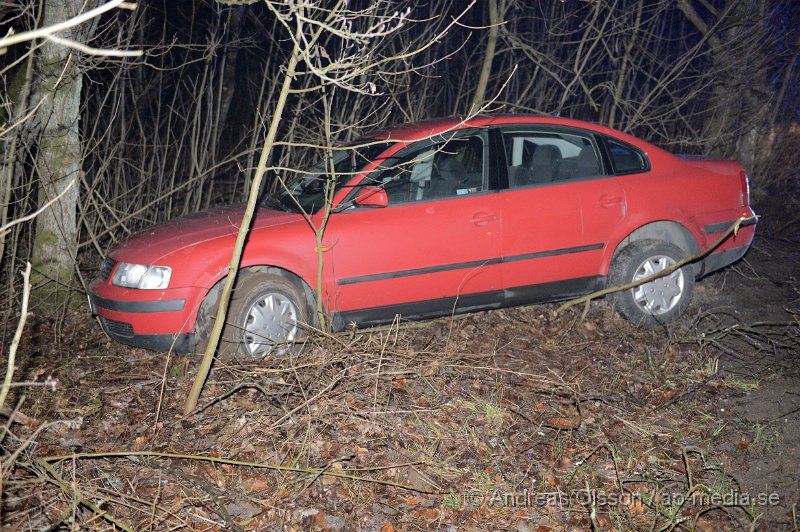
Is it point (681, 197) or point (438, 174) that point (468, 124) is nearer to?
point (438, 174)

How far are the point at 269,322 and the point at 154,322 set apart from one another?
0.82 meters

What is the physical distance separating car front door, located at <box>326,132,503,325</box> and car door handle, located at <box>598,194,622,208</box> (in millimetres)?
976

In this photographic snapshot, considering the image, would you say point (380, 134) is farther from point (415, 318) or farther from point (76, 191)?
point (76, 191)

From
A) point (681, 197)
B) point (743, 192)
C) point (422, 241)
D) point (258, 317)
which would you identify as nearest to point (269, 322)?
point (258, 317)

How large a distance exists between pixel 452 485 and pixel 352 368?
3.88 feet

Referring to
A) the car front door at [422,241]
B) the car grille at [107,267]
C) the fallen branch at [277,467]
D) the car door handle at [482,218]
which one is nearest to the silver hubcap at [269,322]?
the car front door at [422,241]

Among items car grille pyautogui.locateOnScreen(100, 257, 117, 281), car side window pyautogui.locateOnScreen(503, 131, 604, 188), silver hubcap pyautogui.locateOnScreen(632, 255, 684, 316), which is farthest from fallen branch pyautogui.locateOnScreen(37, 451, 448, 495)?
silver hubcap pyautogui.locateOnScreen(632, 255, 684, 316)

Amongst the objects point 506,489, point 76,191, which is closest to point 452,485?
point 506,489

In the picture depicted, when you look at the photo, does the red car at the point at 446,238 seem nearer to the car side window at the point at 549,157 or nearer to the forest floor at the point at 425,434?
the car side window at the point at 549,157

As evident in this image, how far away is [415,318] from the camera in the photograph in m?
6.12

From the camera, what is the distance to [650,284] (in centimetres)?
671

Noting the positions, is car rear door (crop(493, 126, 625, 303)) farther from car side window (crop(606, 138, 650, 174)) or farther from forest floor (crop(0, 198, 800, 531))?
forest floor (crop(0, 198, 800, 531))

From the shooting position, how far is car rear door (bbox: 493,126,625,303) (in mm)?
6242

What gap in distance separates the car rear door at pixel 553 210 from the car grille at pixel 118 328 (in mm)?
2919
